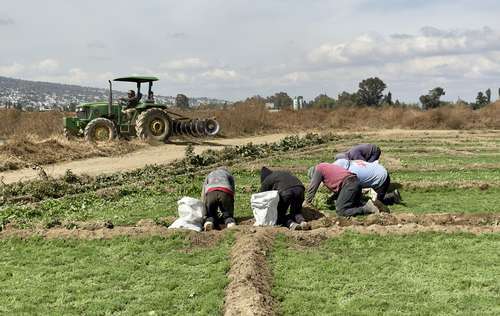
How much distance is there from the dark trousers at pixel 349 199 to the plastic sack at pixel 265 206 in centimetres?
158

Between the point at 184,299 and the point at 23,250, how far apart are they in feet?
11.9

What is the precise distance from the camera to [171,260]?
8344 millimetres

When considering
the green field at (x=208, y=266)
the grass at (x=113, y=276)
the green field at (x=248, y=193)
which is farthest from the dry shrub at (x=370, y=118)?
the grass at (x=113, y=276)

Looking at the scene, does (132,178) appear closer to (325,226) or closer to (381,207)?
(381,207)

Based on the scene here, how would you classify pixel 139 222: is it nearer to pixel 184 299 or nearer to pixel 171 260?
pixel 171 260

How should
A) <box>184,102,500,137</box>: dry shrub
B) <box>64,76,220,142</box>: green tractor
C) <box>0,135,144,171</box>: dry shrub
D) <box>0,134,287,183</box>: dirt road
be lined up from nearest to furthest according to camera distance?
<box>0,134,287,183</box>: dirt road < <box>0,135,144,171</box>: dry shrub < <box>64,76,220,142</box>: green tractor < <box>184,102,500,137</box>: dry shrub

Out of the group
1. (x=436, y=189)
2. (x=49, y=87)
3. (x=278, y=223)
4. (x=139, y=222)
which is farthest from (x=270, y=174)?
(x=49, y=87)

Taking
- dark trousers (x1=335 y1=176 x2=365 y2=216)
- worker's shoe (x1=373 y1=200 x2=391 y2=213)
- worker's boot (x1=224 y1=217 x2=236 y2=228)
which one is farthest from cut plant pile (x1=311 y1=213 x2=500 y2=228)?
worker's boot (x1=224 y1=217 x2=236 y2=228)

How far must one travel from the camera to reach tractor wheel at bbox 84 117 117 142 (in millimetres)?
23312

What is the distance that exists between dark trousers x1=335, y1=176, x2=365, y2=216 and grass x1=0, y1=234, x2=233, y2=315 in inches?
111

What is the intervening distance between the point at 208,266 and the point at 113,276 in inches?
50.1

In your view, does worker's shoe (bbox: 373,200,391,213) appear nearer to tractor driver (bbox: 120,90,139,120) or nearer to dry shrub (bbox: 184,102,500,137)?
tractor driver (bbox: 120,90,139,120)

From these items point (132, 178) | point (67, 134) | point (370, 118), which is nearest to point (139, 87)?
point (67, 134)

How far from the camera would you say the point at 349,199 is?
36.7 feet
